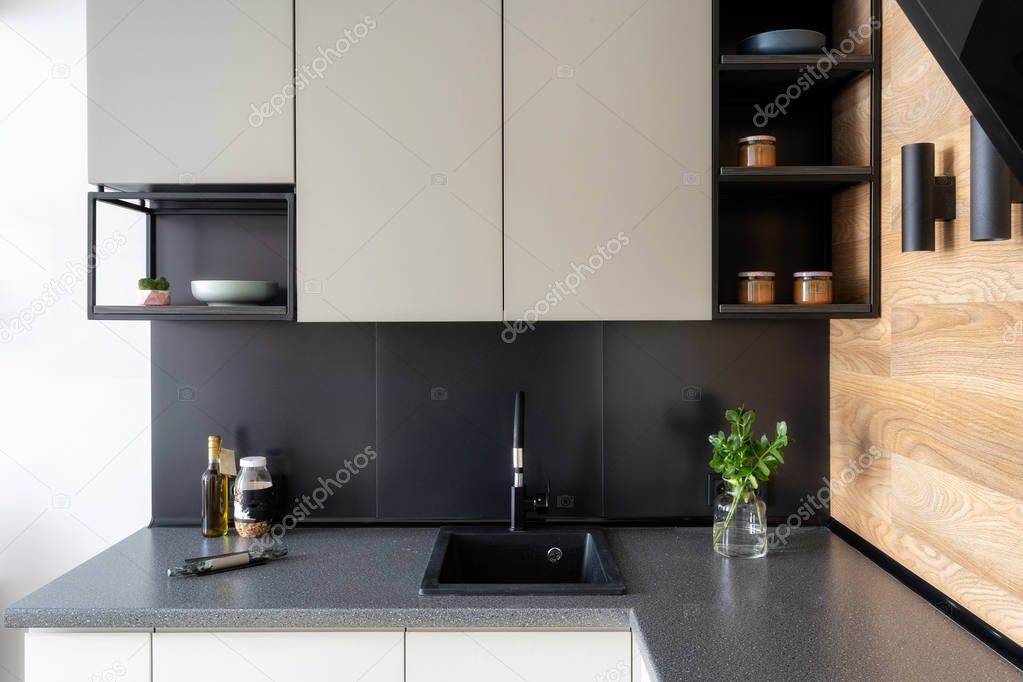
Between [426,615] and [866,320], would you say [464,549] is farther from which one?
[866,320]

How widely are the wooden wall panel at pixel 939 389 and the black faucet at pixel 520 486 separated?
2.68 ft

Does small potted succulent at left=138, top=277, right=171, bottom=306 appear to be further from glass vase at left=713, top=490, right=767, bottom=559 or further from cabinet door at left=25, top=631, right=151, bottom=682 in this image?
glass vase at left=713, top=490, right=767, bottom=559

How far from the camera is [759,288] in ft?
5.80

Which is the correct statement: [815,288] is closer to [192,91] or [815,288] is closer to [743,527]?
[743,527]

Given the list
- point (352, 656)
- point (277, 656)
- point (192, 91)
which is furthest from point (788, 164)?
point (277, 656)

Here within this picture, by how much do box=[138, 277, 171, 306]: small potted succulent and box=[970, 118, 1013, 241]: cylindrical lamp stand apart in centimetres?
176

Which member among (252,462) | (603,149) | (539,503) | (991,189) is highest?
(603,149)

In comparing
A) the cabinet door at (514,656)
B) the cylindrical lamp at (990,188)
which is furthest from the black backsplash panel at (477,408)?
the cylindrical lamp at (990,188)

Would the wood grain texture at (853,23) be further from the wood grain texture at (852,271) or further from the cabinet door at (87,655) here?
the cabinet door at (87,655)

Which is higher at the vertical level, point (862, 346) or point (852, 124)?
point (852, 124)

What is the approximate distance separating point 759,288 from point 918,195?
470 mm

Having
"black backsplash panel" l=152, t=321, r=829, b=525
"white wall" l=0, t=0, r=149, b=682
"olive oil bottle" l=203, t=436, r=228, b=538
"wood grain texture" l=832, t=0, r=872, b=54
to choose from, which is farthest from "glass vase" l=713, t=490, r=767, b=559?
"white wall" l=0, t=0, r=149, b=682

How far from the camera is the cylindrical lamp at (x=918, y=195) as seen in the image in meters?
1.34

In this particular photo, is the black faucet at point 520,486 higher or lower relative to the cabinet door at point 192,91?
lower
